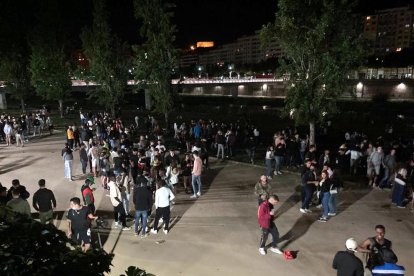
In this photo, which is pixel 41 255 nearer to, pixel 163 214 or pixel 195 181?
pixel 163 214

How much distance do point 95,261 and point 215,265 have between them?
17.6 feet

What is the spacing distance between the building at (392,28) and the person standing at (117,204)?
128261 mm

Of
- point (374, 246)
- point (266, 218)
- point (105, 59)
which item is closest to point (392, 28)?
point (105, 59)

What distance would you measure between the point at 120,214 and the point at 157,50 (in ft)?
52.5

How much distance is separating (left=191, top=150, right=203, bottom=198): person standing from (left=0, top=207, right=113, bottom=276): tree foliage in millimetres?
8767

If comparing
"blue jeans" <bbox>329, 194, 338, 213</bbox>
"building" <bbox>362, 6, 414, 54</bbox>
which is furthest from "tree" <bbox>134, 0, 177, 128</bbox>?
"building" <bbox>362, 6, 414, 54</bbox>

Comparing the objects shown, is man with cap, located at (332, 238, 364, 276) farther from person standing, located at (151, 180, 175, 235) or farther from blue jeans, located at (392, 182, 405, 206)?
blue jeans, located at (392, 182, 405, 206)

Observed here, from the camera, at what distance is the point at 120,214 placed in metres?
10.0

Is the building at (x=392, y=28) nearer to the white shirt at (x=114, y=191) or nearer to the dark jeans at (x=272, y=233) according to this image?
the dark jeans at (x=272, y=233)

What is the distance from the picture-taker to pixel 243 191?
44.3 feet

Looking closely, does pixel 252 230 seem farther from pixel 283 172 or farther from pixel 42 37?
pixel 42 37

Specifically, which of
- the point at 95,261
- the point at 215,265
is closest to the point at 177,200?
the point at 215,265

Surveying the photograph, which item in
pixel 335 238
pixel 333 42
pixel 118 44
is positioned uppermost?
pixel 118 44

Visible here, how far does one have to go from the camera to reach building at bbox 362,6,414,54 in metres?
120
